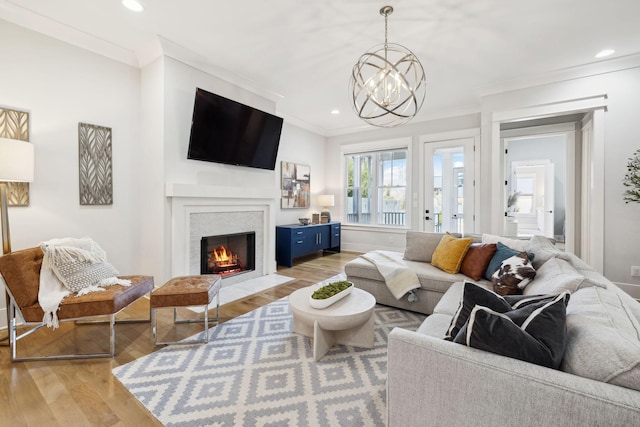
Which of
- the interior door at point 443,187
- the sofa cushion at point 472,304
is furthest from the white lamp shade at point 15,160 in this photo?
the interior door at point 443,187

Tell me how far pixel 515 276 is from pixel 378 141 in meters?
4.31

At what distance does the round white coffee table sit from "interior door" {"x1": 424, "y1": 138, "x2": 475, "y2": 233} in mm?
3572

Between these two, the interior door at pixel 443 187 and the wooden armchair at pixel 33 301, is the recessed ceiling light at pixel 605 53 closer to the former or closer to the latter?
the interior door at pixel 443 187

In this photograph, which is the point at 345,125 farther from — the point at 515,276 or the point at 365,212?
the point at 515,276

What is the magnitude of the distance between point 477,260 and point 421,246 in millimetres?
718

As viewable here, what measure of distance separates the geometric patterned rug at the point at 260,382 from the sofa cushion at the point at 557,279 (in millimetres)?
1118

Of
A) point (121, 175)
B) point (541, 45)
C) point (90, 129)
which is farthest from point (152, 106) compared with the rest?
point (541, 45)

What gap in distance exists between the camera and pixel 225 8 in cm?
246

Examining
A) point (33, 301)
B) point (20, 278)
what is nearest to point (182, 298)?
point (33, 301)

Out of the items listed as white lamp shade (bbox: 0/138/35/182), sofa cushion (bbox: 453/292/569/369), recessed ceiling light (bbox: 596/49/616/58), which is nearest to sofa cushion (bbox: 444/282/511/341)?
sofa cushion (bbox: 453/292/569/369)

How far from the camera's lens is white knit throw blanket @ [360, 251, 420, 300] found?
9.08ft

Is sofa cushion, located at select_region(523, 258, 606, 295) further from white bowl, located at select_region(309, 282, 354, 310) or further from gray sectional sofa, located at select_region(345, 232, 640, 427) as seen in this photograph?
white bowl, located at select_region(309, 282, 354, 310)

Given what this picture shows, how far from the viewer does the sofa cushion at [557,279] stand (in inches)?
59.4

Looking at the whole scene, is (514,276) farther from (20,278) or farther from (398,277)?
(20,278)
